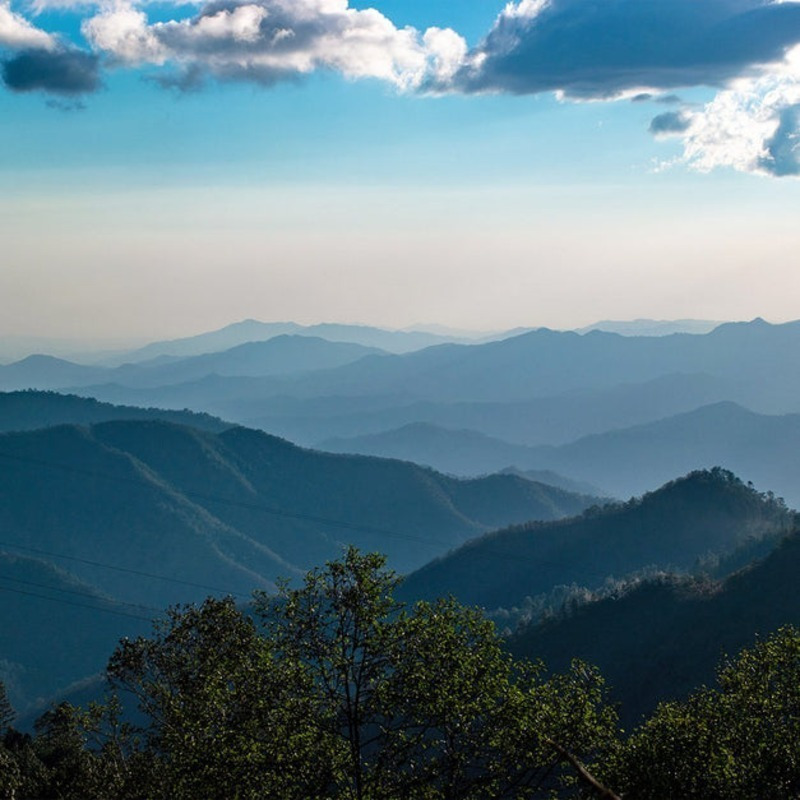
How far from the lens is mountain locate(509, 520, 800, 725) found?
127438 mm

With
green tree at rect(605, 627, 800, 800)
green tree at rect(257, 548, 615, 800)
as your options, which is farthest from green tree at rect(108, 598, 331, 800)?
green tree at rect(605, 627, 800, 800)

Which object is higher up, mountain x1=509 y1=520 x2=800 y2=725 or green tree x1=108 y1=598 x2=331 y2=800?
green tree x1=108 y1=598 x2=331 y2=800

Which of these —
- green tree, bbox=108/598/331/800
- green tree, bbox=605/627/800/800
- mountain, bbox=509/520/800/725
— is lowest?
mountain, bbox=509/520/800/725

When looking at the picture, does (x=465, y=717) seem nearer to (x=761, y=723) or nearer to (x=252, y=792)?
(x=252, y=792)

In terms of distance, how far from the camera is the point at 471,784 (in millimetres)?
25781

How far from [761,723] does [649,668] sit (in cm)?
11205

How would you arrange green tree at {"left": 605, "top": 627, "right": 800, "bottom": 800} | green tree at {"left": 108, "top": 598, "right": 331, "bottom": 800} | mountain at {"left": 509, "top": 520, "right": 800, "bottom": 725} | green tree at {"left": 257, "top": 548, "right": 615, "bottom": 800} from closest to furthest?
green tree at {"left": 108, "top": 598, "right": 331, "bottom": 800}
green tree at {"left": 257, "top": 548, "right": 615, "bottom": 800}
green tree at {"left": 605, "top": 627, "right": 800, "bottom": 800}
mountain at {"left": 509, "top": 520, "right": 800, "bottom": 725}

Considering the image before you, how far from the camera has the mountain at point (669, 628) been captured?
127 meters

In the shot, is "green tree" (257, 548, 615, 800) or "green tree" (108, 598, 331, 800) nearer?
"green tree" (108, 598, 331, 800)

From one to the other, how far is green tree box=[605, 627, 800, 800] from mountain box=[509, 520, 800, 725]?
3685 inches

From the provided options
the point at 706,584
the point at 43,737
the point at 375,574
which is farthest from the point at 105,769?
the point at 706,584

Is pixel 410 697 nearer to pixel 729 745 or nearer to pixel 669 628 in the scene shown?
pixel 729 745

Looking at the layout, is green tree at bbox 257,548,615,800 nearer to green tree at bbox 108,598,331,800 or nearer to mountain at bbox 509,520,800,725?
green tree at bbox 108,598,331,800

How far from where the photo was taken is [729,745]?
28.1m
